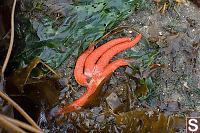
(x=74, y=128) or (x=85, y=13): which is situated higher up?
(x=85, y=13)

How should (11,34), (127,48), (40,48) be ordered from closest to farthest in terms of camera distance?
(11,34) < (40,48) < (127,48)

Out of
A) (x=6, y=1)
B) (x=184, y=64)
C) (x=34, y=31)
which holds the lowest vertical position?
(x=184, y=64)

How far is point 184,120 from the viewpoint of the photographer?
2.55m

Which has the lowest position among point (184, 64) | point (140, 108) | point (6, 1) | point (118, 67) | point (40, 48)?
point (140, 108)

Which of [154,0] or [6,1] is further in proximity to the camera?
[154,0]

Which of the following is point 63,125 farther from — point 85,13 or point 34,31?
point 85,13

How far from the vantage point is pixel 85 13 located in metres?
2.58

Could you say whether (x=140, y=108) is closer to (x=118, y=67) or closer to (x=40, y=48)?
(x=118, y=67)

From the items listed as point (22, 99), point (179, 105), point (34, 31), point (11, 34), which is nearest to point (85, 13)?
point (34, 31)

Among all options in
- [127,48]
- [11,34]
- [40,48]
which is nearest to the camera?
[11,34]

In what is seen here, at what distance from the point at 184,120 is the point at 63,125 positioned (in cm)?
139

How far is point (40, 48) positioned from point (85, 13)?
67 centimetres

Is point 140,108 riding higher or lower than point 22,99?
lower

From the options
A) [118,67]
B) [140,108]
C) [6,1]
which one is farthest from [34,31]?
[140,108]
